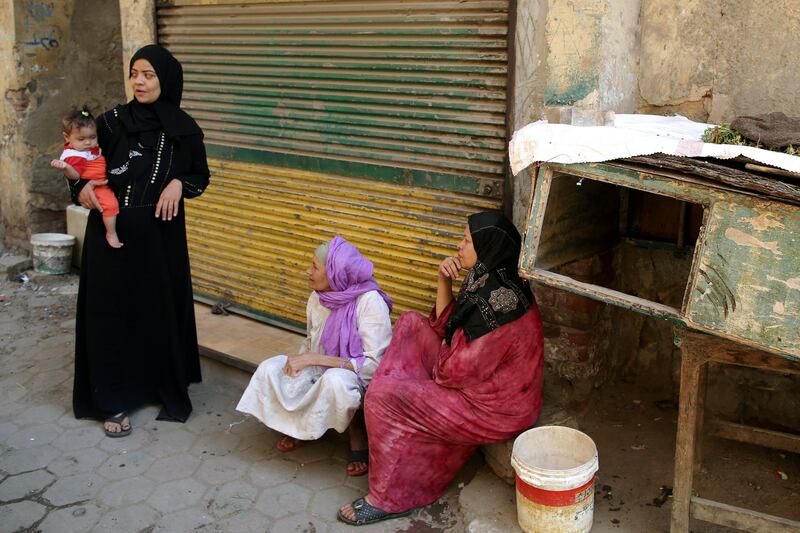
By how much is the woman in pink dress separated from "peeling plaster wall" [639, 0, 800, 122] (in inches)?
48.2

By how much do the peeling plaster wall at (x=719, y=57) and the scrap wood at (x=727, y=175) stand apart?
1265 mm

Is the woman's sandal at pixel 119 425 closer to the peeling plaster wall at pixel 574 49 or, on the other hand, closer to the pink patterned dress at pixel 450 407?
the pink patterned dress at pixel 450 407

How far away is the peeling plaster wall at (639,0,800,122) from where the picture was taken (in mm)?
3684

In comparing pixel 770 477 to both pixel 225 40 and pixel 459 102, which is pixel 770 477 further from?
pixel 225 40

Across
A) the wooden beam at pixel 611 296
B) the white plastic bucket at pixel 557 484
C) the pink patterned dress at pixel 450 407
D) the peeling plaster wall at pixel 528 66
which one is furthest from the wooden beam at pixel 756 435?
the peeling plaster wall at pixel 528 66

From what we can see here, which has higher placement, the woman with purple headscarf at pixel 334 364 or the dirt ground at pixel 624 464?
the woman with purple headscarf at pixel 334 364

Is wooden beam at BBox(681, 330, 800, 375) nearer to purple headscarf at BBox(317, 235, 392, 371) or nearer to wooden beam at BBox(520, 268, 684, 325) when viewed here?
wooden beam at BBox(520, 268, 684, 325)

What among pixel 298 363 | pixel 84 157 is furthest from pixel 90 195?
pixel 298 363

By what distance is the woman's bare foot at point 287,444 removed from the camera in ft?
13.5

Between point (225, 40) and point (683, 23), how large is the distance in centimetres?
305

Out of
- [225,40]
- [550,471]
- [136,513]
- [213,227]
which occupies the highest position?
[225,40]

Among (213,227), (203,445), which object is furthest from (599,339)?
(213,227)

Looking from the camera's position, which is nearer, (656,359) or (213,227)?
(656,359)

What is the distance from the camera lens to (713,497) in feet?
11.9
